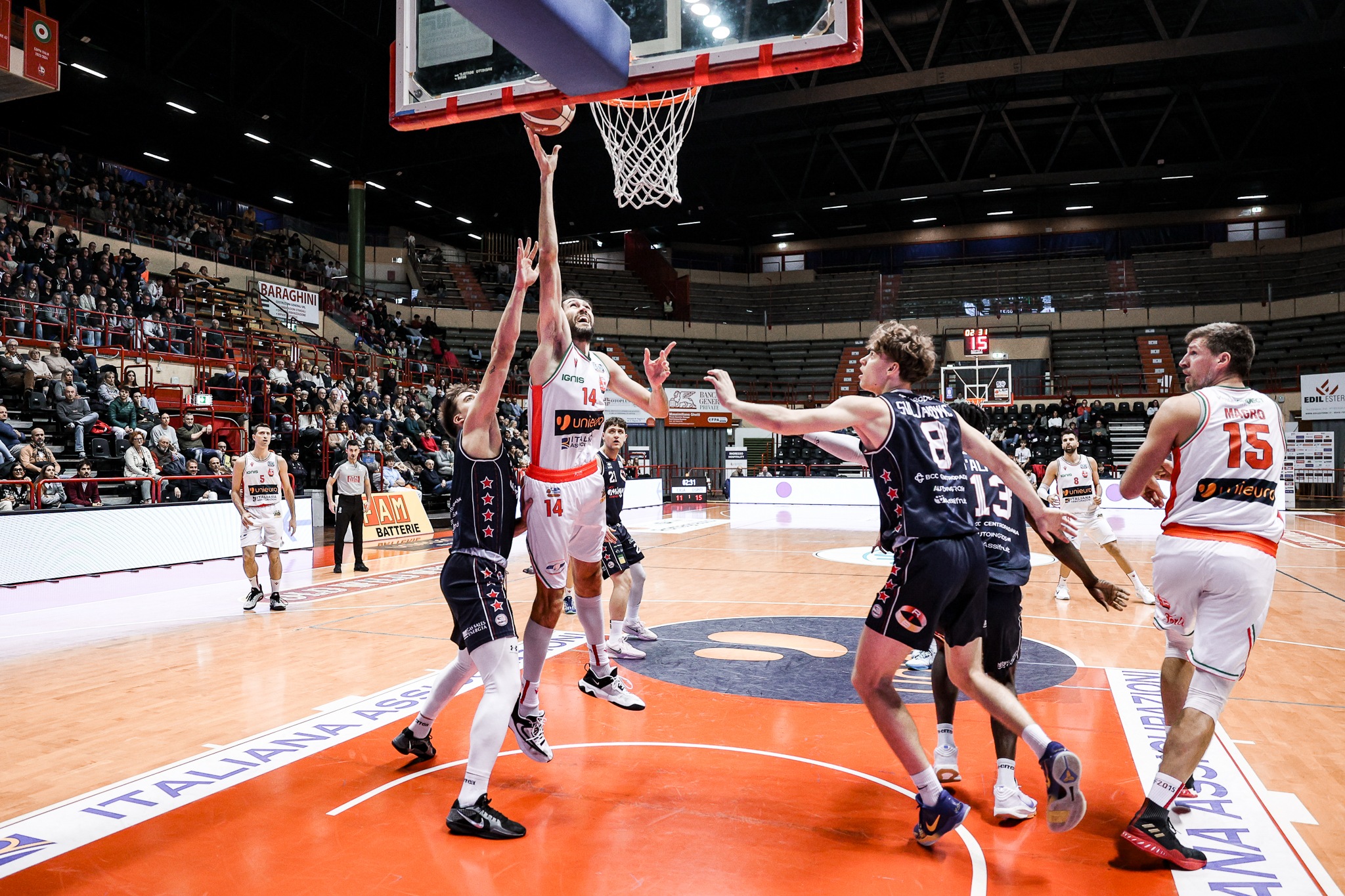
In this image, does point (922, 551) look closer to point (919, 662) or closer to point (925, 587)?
point (925, 587)

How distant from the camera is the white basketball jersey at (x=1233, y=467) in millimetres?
3713

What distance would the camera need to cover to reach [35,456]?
38.5 ft

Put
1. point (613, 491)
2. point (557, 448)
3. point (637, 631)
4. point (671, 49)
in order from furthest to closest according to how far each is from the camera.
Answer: point (637, 631), point (613, 491), point (671, 49), point (557, 448)

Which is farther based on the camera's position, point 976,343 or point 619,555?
point 976,343

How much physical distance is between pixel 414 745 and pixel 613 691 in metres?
1.37

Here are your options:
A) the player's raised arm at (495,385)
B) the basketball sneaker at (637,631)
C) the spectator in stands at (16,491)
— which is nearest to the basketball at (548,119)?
the player's raised arm at (495,385)

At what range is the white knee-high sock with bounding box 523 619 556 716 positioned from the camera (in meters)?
4.57

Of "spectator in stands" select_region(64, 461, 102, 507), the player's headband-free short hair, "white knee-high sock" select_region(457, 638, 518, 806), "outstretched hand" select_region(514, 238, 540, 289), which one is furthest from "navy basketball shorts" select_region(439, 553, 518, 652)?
"spectator in stands" select_region(64, 461, 102, 507)

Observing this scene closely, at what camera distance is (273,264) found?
28.0m

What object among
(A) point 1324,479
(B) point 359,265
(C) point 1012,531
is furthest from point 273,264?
(A) point 1324,479

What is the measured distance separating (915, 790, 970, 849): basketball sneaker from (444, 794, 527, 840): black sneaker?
5.62ft

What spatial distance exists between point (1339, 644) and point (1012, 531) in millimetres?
5535

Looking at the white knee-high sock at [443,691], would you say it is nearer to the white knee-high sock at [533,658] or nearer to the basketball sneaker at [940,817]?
the white knee-high sock at [533,658]

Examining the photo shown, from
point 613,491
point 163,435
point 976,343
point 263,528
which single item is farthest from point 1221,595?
point 976,343
